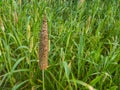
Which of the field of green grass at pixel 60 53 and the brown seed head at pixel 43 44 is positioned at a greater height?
the brown seed head at pixel 43 44

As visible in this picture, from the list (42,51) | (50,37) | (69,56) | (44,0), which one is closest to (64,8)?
(44,0)

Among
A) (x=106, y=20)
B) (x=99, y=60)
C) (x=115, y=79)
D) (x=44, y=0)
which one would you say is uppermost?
(x=44, y=0)

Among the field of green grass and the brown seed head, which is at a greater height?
the brown seed head

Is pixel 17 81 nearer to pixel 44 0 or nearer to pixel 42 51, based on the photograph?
pixel 42 51

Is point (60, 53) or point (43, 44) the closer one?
point (43, 44)

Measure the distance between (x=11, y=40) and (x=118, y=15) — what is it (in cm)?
107

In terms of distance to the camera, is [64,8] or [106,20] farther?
[64,8]

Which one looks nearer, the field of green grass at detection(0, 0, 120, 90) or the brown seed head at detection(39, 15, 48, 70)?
the brown seed head at detection(39, 15, 48, 70)

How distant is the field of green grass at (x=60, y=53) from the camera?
1.55 meters

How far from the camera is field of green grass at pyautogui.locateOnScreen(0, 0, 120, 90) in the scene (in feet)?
5.07

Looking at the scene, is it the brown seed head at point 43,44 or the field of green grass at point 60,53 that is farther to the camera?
the field of green grass at point 60,53

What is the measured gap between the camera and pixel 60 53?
1646mm

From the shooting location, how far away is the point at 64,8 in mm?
2572

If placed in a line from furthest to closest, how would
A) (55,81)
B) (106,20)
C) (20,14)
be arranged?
1. (106,20)
2. (20,14)
3. (55,81)
